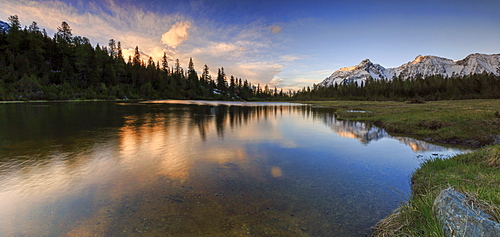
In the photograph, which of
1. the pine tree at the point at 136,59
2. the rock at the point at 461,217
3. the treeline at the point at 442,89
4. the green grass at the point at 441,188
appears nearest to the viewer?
the rock at the point at 461,217

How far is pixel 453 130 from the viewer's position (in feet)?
60.2

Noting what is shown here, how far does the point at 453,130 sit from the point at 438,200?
65.3 feet

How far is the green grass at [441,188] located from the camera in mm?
4301

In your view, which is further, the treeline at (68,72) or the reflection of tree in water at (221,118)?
the treeline at (68,72)

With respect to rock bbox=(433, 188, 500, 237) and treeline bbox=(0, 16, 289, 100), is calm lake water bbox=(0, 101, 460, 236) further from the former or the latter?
treeline bbox=(0, 16, 289, 100)

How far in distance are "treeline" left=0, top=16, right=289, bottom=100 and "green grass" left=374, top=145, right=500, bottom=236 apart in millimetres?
103259

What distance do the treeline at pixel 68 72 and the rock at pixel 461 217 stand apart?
104m

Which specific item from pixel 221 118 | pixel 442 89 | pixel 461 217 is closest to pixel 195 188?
pixel 461 217

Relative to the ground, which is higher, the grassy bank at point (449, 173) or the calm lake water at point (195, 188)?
the grassy bank at point (449, 173)

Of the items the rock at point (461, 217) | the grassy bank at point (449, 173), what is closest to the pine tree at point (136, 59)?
the grassy bank at point (449, 173)

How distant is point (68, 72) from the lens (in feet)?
346

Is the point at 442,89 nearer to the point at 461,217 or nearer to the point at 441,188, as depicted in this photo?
the point at 441,188

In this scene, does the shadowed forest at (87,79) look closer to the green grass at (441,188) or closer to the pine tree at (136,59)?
the pine tree at (136,59)

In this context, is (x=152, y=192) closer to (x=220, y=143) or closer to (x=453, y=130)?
(x=220, y=143)
